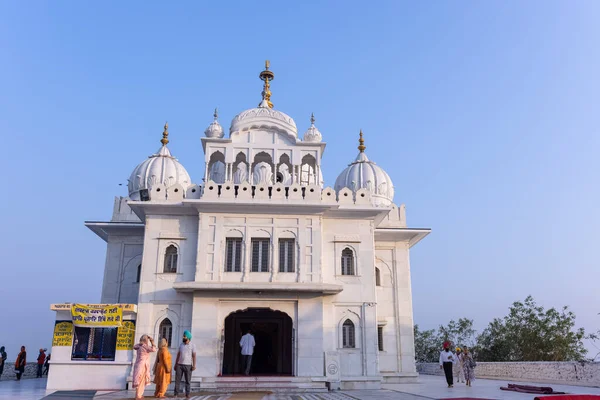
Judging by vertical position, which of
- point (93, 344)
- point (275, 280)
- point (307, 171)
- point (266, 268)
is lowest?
point (93, 344)

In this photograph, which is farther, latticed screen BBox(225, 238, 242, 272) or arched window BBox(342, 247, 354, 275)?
arched window BBox(342, 247, 354, 275)

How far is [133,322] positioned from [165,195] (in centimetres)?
450

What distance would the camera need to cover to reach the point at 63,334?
17.4 metres

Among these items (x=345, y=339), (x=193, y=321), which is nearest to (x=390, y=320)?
(x=345, y=339)

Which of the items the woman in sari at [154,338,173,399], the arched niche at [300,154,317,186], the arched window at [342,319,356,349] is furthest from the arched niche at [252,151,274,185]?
the woman in sari at [154,338,173,399]

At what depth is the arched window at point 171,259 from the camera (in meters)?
18.6

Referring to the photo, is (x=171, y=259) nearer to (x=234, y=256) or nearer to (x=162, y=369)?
(x=234, y=256)

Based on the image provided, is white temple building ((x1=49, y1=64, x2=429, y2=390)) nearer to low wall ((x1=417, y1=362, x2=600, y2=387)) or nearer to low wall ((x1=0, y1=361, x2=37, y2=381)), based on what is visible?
low wall ((x1=417, y1=362, x2=600, y2=387))

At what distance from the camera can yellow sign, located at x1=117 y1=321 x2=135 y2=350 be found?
17.4 meters

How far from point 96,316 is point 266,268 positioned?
577cm

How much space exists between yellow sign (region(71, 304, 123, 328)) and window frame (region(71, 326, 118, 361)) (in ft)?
0.97

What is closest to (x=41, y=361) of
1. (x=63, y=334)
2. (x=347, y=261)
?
(x=63, y=334)

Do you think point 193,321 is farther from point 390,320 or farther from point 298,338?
point 390,320

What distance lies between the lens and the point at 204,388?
16.4m
